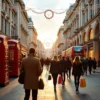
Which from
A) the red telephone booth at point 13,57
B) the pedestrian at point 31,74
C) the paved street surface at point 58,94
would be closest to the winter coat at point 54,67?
the paved street surface at point 58,94

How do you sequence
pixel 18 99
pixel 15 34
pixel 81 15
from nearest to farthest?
pixel 18 99 < pixel 15 34 < pixel 81 15

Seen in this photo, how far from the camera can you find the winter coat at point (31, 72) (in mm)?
7282

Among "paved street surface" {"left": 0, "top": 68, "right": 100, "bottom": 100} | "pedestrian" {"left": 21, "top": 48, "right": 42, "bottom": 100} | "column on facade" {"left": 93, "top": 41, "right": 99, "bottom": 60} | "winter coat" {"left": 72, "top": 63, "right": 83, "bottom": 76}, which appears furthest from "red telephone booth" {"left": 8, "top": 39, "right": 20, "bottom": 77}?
"column on facade" {"left": 93, "top": 41, "right": 99, "bottom": 60}

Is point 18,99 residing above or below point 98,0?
below

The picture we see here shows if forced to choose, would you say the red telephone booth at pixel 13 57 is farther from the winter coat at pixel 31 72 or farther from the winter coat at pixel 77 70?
the winter coat at pixel 31 72

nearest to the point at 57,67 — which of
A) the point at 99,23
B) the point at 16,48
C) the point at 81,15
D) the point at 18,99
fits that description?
the point at 18,99

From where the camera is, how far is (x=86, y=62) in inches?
1048

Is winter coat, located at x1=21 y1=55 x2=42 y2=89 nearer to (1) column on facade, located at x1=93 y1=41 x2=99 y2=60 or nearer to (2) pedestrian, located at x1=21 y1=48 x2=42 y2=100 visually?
(2) pedestrian, located at x1=21 y1=48 x2=42 y2=100

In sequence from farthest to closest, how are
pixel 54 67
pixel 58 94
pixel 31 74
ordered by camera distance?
pixel 54 67 → pixel 58 94 → pixel 31 74

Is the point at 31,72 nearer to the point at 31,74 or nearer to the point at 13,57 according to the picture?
the point at 31,74

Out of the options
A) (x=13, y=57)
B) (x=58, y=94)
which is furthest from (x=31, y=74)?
(x=13, y=57)

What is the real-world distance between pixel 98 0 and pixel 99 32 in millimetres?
6385

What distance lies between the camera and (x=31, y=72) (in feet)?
24.1

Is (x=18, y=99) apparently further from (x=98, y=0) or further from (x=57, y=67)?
(x=98, y=0)
